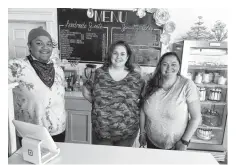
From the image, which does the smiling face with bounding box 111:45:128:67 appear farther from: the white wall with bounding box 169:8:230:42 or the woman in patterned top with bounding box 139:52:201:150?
the white wall with bounding box 169:8:230:42

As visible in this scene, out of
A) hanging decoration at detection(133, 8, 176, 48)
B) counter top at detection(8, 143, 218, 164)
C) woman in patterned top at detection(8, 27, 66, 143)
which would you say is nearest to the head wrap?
woman in patterned top at detection(8, 27, 66, 143)

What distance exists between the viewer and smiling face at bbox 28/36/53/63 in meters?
1.95

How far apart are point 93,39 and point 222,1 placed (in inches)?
46.3

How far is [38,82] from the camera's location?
1.92 metres

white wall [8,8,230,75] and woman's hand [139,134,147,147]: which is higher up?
white wall [8,8,230,75]

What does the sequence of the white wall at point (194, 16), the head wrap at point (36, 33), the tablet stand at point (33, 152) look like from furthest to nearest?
1. the head wrap at point (36, 33)
2. the white wall at point (194, 16)
3. the tablet stand at point (33, 152)

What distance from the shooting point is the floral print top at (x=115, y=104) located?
1964 mm

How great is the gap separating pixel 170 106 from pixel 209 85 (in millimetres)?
486

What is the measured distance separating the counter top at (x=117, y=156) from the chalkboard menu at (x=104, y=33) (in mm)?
811

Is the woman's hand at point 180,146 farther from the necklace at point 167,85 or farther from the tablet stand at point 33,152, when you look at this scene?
→ the tablet stand at point 33,152

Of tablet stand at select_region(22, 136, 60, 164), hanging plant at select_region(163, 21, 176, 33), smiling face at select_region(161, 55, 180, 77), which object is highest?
hanging plant at select_region(163, 21, 176, 33)

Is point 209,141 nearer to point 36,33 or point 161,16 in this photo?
point 161,16

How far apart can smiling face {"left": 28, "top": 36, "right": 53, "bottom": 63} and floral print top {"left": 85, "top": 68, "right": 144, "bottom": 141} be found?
0.49 m

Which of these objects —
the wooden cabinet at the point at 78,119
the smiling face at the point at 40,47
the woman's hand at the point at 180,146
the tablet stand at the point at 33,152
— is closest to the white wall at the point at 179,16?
the smiling face at the point at 40,47
